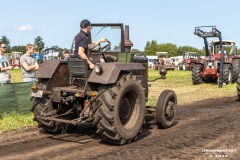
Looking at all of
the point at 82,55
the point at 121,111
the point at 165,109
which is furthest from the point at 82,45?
the point at 165,109

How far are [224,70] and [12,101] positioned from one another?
11392 millimetres

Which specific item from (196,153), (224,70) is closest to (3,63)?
(196,153)

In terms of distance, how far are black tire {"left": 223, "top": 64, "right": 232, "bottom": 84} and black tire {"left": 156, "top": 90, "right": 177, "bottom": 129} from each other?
1030cm

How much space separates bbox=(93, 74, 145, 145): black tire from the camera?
5074mm

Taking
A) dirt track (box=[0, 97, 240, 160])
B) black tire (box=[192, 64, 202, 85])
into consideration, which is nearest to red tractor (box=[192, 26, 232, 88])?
black tire (box=[192, 64, 202, 85])

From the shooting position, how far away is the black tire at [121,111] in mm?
5074

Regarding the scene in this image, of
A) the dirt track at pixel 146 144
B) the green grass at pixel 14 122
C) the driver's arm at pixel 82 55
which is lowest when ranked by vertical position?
the dirt track at pixel 146 144

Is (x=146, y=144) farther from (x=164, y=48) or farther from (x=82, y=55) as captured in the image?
(x=164, y=48)

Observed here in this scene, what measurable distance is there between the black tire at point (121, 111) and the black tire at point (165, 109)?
73cm

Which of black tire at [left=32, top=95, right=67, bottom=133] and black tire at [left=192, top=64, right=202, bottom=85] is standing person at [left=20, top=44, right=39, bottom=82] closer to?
black tire at [left=32, top=95, right=67, bottom=133]

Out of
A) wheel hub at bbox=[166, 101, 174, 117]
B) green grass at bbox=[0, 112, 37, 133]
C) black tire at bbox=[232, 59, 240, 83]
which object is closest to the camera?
wheel hub at bbox=[166, 101, 174, 117]

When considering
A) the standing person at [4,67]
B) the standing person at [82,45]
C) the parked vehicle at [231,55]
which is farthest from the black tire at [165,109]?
the parked vehicle at [231,55]

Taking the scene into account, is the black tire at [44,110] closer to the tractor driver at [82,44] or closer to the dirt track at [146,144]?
the dirt track at [146,144]

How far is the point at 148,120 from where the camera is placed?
757 centimetres
